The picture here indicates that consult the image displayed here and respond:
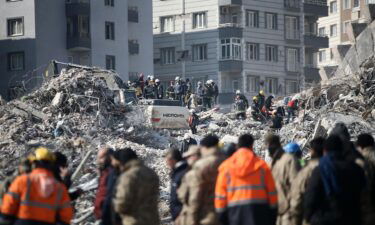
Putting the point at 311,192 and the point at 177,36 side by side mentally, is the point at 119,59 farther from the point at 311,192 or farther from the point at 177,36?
the point at 311,192

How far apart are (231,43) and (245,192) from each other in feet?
216

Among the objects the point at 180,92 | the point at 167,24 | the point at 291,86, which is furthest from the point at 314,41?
the point at 180,92

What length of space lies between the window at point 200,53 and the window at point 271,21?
5.35 metres

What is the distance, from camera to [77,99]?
1303 inches

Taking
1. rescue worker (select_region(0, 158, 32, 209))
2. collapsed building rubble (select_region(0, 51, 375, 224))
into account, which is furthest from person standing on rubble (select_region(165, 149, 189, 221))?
Answer: collapsed building rubble (select_region(0, 51, 375, 224))

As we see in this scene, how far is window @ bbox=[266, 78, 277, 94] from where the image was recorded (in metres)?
80.8

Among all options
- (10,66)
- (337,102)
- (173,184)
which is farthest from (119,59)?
(173,184)

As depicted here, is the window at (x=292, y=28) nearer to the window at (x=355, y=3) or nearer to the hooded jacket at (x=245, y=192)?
the window at (x=355, y=3)

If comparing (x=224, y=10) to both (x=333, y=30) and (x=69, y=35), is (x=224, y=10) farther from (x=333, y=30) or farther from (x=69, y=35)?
(x=333, y=30)

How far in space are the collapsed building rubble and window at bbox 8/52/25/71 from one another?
28503 millimetres

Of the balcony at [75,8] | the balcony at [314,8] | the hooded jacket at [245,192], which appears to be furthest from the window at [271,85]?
the hooded jacket at [245,192]

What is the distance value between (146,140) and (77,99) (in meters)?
3.50

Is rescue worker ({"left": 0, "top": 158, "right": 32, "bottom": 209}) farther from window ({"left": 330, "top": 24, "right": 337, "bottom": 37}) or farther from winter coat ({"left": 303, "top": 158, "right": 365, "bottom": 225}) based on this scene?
window ({"left": 330, "top": 24, "right": 337, "bottom": 37})

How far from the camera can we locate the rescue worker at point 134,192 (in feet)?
44.3
